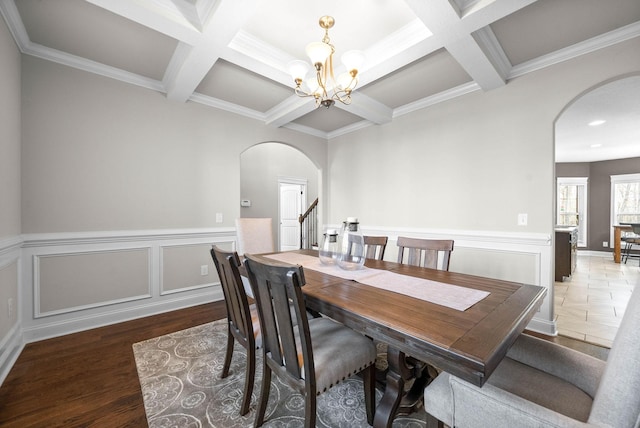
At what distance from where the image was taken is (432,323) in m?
1.01

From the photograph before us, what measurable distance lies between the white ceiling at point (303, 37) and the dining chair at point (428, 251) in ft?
5.06

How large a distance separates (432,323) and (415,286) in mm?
485

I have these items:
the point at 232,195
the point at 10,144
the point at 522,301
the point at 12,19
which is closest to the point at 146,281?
the point at 232,195

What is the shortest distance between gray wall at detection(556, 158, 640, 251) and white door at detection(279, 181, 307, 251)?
735 centimetres

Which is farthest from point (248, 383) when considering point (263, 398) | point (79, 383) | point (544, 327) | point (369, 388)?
point (544, 327)

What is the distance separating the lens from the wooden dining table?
0.83 m

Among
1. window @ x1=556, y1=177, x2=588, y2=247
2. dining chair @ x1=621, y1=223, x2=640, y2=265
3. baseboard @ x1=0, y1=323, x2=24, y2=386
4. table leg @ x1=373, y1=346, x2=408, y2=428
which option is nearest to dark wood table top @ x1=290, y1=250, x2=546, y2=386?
table leg @ x1=373, y1=346, x2=408, y2=428

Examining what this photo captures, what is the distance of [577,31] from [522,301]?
88.4 inches

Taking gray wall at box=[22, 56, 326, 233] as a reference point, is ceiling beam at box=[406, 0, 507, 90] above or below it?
above

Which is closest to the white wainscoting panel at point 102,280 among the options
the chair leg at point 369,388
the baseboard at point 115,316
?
the baseboard at point 115,316

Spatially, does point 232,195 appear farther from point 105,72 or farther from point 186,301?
point 105,72

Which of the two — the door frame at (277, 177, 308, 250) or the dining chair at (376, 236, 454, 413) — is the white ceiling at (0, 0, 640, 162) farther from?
the door frame at (277, 177, 308, 250)

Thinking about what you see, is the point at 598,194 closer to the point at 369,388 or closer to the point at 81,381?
the point at 369,388

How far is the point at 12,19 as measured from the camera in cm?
190
